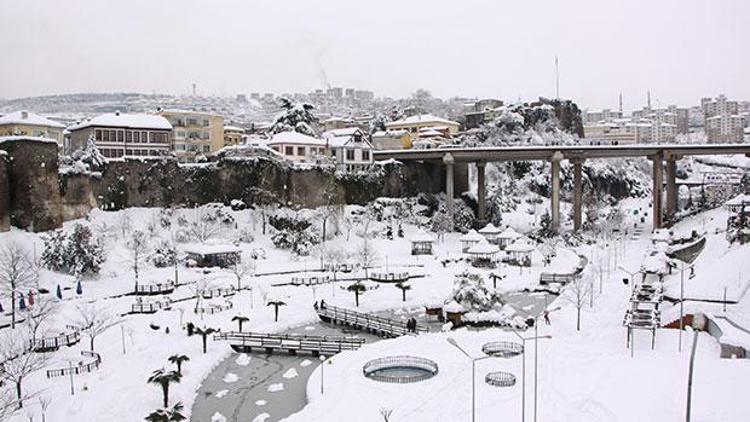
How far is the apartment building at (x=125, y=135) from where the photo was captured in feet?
208

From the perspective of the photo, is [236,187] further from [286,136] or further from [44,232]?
[44,232]

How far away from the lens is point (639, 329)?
104 ft

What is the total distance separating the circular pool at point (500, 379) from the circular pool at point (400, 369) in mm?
2435

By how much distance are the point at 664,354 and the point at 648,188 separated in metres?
100

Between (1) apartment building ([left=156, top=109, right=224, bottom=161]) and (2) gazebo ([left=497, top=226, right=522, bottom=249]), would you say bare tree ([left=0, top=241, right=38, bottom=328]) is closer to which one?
(1) apartment building ([left=156, top=109, right=224, bottom=161])

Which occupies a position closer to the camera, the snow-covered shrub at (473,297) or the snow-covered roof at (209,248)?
the snow-covered shrub at (473,297)

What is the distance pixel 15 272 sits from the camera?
35656 millimetres

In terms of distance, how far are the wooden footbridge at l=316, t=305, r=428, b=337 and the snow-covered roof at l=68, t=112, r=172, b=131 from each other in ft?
117

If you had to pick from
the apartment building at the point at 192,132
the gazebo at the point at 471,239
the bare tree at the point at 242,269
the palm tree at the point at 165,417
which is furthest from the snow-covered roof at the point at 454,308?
the apartment building at the point at 192,132

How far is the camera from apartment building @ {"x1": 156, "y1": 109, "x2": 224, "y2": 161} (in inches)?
2876

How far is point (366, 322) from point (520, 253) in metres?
25.7

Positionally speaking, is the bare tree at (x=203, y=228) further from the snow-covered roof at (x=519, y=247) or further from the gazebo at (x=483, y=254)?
the snow-covered roof at (x=519, y=247)

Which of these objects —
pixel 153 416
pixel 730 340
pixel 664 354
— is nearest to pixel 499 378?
pixel 664 354

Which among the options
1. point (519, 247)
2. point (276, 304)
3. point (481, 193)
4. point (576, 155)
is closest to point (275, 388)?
point (276, 304)
